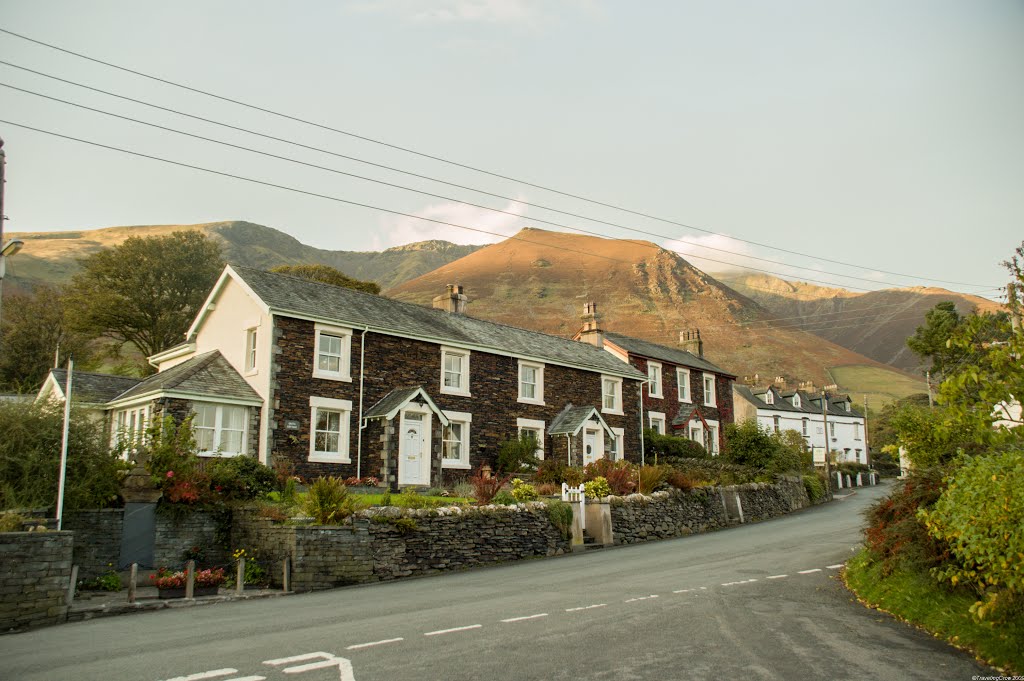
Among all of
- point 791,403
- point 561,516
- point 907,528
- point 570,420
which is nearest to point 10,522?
point 561,516

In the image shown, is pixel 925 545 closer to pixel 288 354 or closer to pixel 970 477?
pixel 970 477

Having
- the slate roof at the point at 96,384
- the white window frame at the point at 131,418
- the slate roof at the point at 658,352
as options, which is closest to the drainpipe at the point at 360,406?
the white window frame at the point at 131,418

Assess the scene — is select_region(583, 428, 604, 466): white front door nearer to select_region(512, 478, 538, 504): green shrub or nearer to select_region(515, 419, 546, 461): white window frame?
select_region(515, 419, 546, 461): white window frame

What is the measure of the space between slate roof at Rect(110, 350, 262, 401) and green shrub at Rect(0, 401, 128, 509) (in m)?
5.18

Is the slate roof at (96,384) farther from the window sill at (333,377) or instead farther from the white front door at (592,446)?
the white front door at (592,446)

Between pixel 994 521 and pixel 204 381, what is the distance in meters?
22.5

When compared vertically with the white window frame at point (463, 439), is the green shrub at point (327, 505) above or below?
below

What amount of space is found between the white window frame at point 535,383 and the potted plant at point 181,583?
58.3 ft

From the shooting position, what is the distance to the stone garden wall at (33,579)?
12.8 meters

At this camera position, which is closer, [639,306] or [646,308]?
[646,308]

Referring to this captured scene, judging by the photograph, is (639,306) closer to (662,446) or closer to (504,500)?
(662,446)

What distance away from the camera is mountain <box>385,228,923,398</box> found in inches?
5635

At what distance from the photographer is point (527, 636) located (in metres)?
9.85

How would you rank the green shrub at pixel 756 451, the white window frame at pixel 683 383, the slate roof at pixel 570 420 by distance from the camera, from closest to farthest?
1. the slate roof at pixel 570 420
2. the green shrub at pixel 756 451
3. the white window frame at pixel 683 383
